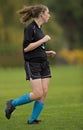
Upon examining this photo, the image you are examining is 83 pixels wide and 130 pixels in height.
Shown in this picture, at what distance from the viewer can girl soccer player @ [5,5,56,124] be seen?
10344 mm

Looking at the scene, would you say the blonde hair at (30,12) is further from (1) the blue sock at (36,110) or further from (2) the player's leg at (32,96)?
(1) the blue sock at (36,110)

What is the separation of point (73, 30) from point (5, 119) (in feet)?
243

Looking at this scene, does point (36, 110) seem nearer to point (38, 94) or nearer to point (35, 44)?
point (38, 94)

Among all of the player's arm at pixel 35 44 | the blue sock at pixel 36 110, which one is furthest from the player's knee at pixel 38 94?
the player's arm at pixel 35 44

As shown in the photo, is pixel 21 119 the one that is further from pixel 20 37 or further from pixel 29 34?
pixel 20 37

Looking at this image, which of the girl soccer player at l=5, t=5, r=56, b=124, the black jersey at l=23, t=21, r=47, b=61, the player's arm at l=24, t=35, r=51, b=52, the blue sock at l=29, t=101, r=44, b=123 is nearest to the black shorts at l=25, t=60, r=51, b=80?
the girl soccer player at l=5, t=5, r=56, b=124

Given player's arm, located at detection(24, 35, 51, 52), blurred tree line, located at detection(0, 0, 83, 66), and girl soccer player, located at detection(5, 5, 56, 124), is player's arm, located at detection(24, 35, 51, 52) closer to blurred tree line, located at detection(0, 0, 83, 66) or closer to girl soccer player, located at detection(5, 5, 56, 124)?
Answer: girl soccer player, located at detection(5, 5, 56, 124)

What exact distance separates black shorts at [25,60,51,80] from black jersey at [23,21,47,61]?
104 mm

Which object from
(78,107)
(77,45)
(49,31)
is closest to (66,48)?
(77,45)

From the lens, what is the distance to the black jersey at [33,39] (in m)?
10.4

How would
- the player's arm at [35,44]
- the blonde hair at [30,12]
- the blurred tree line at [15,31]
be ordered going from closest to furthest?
1. the player's arm at [35,44]
2. the blonde hair at [30,12]
3. the blurred tree line at [15,31]

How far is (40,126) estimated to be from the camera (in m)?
10.2

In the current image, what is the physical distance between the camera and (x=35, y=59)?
1046 cm

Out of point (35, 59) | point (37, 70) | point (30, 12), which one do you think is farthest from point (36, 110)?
point (30, 12)
